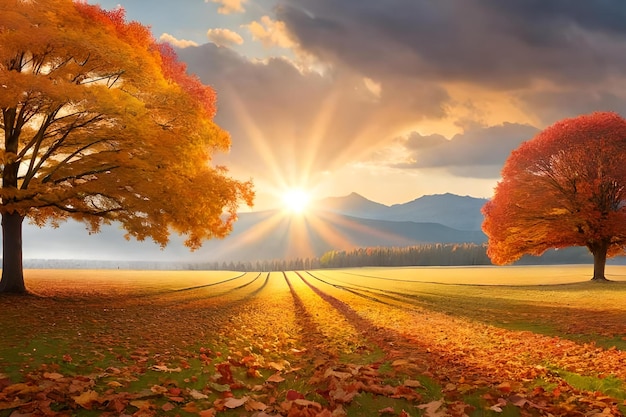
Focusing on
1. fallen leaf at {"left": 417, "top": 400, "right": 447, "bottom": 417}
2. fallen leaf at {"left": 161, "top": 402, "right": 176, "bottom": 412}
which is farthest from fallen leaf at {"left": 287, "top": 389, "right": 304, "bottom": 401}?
fallen leaf at {"left": 417, "top": 400, "right": 447, "bottom": 417}

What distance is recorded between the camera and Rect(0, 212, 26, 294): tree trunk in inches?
848

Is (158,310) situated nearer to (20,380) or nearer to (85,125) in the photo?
(85,125)

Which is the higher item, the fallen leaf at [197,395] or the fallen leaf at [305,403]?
the fallen leaf at [305,403]

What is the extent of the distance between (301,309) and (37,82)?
601 inches

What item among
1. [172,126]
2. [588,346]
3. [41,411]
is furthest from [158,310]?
[588,346]

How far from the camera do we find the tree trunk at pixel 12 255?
21.5m

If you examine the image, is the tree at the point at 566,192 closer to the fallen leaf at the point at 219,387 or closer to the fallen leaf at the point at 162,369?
the fallen leaf at the point at 162,369

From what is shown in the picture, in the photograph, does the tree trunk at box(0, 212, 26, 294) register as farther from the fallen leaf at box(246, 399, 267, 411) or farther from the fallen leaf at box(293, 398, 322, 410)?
the fallen leaf at box(293, 398, 322, 410)

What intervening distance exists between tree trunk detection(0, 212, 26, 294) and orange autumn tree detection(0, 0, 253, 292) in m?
0.05

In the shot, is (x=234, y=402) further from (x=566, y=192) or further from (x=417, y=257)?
(x=417, y=257)

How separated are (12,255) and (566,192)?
42954 millimetres

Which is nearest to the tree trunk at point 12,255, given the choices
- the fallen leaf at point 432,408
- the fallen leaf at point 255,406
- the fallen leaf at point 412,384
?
the fallen leaf at point 255,406

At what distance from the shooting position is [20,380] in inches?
274

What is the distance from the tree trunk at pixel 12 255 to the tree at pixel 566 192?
37.6 meters
